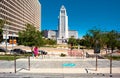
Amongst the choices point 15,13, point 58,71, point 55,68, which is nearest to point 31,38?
point 55,68

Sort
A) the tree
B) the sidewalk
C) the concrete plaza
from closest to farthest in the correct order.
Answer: the concrete plaza
the sidewalk
the tree

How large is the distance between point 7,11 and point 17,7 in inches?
728

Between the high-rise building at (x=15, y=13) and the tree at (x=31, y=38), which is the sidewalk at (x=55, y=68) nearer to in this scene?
the tree at (x=31, y=38)

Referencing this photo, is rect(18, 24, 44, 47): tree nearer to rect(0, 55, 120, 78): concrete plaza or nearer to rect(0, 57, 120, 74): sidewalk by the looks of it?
rect(0, 57, 120, 74): sidewalk

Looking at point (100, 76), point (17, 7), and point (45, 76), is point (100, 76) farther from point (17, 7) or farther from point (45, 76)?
point (17, 7)

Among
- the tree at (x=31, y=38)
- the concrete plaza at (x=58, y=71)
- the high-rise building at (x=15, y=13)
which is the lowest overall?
the concrete plaza at (x=58, y=71)

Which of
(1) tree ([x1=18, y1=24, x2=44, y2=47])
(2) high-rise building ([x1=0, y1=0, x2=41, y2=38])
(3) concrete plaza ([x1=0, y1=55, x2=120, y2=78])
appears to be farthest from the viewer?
(2) high-rise building ([x1=0, y1=0, x2=41, y2=38])

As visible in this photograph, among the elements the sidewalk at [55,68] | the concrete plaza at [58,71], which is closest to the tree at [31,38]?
the sidewalk at [55,68]

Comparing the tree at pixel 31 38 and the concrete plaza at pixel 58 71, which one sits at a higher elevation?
the tree at pixel 31 38

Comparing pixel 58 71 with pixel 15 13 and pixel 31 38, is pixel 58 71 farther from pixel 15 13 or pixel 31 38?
pixel 15 13

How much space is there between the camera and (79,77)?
15.0 meters

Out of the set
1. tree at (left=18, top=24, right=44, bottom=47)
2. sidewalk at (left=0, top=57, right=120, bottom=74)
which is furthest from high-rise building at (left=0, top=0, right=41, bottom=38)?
sidewalk at (left=0, top=57, right=120, bottom=74)

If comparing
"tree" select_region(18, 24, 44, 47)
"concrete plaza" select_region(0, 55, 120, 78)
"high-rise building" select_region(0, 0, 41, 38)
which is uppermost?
"high-rise building" select_region(0, 0, 41, 38)

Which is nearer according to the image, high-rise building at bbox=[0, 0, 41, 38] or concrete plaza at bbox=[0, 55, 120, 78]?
concrete plaza at bbox=[0, 55, 120, 78]
